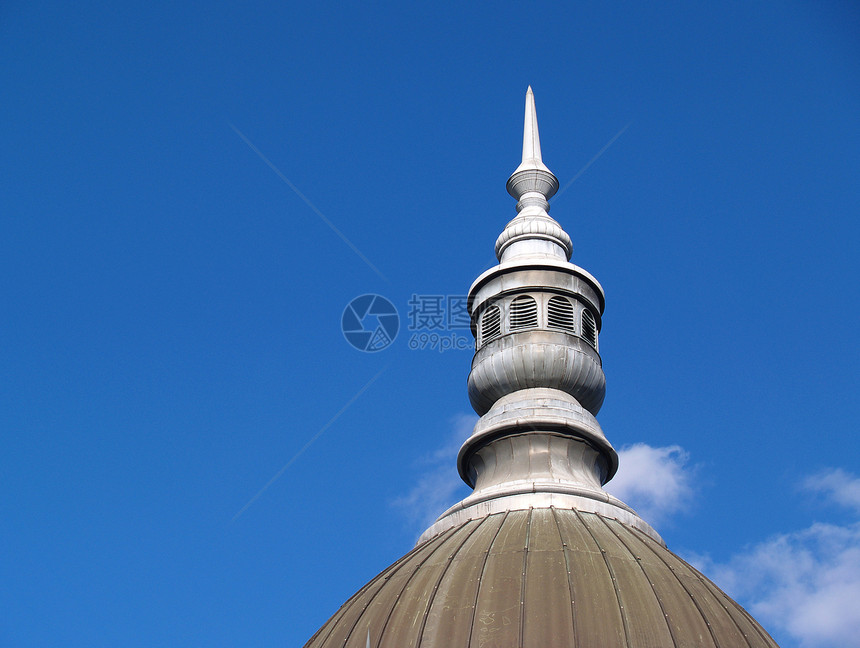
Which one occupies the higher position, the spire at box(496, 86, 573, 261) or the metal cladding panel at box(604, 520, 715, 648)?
the spire at box(496, 86, 573, 261)

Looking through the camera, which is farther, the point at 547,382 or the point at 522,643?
the point at 547,382

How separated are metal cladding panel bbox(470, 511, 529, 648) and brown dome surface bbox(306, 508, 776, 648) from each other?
0.8 inches

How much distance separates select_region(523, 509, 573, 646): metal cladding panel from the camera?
1756 centimetres

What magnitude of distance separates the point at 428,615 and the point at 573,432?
7.34 metres

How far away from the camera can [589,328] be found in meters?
27.9

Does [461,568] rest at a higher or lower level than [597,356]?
lower

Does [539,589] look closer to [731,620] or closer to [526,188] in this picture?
[731,620]

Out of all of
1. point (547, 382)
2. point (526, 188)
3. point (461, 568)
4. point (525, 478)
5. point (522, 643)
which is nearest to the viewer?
point (522, 643)

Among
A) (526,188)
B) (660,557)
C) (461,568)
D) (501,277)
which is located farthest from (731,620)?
(526,188)

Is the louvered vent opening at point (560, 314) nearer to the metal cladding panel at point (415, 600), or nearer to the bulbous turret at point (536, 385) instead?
the bulbous turret at point (536, 385)

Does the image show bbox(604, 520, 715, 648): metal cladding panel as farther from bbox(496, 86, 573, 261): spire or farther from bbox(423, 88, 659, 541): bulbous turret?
bbox(496, 86, 573, 261): spire

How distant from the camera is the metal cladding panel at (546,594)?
17562 millimetres

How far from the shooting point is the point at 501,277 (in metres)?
28.5

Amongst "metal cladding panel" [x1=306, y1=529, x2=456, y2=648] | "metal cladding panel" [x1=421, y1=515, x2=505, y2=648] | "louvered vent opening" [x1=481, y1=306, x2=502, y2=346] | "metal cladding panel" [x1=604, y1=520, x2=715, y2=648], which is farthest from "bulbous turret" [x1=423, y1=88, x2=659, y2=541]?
"metal cladding panel" [x1=604, y1=520, x2=715, y2=648]
